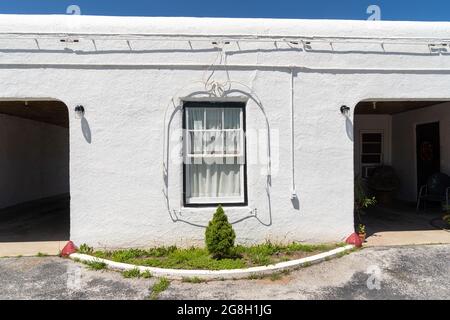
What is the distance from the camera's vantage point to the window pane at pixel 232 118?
6105 mm

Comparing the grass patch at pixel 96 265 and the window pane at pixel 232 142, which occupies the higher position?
the window pane at pixel 232 142

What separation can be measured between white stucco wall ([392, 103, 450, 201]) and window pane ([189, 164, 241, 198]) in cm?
622

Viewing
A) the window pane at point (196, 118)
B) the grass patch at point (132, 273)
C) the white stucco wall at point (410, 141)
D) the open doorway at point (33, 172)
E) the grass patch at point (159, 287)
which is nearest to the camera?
the grass patch at point (159, 287)

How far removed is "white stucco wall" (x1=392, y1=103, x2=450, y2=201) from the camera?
896 cm

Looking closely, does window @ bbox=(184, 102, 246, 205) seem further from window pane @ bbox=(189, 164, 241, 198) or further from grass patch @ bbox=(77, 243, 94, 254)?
grass patch @ bbox=(77, 243, 94, 254)

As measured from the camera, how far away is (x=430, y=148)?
9.56m

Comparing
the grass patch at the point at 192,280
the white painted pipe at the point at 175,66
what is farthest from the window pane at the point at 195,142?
the grass patch at the point at 192,280

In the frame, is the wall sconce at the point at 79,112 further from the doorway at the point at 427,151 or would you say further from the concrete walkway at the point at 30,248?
the doorway at the point at 427,151

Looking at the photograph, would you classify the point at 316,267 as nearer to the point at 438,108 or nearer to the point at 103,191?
the point at 103,191

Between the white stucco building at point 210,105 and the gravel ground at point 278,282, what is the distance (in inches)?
33.0

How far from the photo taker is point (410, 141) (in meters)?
10.2

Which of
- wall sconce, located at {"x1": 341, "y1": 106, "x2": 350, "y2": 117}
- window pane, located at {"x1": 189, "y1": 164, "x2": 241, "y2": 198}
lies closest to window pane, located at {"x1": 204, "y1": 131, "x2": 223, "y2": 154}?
window pane, located at {"x1": 189, "y1": 164, "x2": 241, "y2": 198}

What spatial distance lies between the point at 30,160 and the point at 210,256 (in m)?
9.54

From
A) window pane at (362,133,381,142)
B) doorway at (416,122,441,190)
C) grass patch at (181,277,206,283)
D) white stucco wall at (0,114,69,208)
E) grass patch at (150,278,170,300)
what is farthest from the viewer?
window pane at (362,133,381,142)
